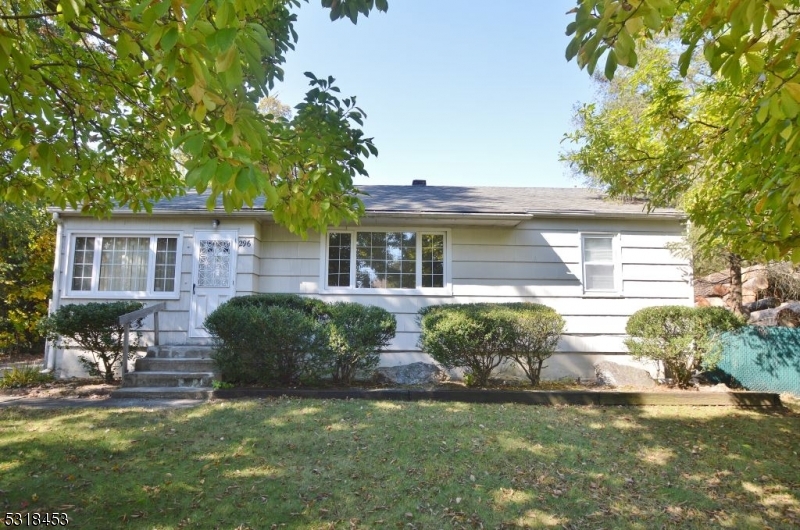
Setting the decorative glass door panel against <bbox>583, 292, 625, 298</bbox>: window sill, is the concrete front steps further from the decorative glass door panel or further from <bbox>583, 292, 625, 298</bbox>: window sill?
<bbox>583, 292, 625, 298</bbox>: window sill

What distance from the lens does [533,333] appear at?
6617 millimetres

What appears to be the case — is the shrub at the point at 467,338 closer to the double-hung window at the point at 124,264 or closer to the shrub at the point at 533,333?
the shrub at the point at 533,333

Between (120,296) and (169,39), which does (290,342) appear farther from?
(169,39)

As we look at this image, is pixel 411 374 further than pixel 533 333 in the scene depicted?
A: Yes

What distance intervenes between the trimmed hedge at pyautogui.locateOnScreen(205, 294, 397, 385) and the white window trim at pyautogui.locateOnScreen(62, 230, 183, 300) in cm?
209

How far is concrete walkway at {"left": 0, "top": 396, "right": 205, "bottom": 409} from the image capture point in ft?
18.9

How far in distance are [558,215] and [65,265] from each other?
946 cm

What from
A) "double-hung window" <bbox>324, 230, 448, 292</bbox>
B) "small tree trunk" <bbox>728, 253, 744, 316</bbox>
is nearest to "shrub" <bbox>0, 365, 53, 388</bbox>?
"double-hung window" <bbox>324, 230, 448, 292</bbox>

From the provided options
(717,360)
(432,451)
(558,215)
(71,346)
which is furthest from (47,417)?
(717,360)

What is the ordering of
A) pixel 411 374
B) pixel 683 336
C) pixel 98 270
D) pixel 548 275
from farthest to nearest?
pixel 548 275 < pixel 98 270 < pixel 411 374 < pixel 683 336

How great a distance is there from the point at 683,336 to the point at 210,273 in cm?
829

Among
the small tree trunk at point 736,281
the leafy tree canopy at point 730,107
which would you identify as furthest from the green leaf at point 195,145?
the small tree trunk at point 736,281

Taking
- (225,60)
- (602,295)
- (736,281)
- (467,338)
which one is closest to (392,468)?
(467,338)

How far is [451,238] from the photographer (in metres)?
8.40
